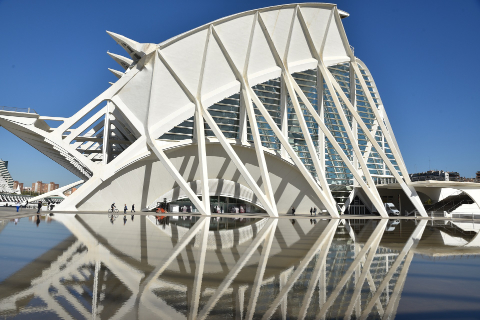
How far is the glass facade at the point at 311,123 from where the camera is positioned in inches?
1191

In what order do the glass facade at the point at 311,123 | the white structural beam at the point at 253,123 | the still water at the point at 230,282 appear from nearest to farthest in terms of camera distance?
the still water at the point at 230,282 → the white structural beam at the point at 253,123 → the glass facade at the point at 311,123

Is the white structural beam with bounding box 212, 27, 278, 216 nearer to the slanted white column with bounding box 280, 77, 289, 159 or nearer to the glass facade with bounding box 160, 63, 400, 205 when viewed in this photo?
the glass facade with bounding box 160, 63, 400, 205

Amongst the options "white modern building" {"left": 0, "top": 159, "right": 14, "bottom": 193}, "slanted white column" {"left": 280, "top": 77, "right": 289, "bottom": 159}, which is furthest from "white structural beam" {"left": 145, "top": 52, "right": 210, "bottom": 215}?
"white modern building" {"left": 0, "top": 159, "right": 14, "bottom": 193}

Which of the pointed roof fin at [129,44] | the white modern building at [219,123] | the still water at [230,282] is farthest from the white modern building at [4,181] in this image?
the still water at [230,282]

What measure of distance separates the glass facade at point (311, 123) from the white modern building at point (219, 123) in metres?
0.14

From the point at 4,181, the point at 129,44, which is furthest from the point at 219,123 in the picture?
the point at 4,181

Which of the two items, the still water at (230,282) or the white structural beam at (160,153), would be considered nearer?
the still water at (230,282)

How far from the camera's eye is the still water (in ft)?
13.7

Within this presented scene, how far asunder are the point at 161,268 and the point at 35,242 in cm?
515

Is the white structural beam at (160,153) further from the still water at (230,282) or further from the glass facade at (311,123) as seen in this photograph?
the still water at (230,282)

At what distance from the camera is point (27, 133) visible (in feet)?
Result: 82.0

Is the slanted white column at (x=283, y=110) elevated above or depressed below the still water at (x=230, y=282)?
above

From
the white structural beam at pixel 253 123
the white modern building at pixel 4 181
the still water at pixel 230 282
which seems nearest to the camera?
the still water at pixel 230 282

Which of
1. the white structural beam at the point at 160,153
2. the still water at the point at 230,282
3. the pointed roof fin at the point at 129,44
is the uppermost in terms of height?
the pointed roof fin at the point at 129,44
